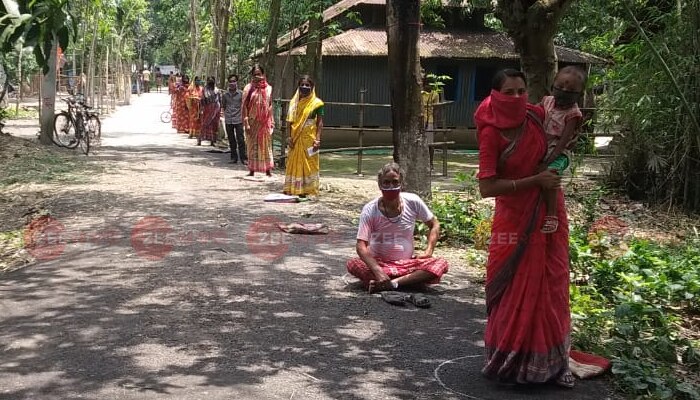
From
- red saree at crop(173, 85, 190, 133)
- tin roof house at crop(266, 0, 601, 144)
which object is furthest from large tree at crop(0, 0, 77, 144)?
red saree at crop(173, 85, 190, 133)

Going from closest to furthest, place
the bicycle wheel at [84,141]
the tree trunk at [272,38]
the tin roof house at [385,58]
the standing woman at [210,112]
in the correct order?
the tree trunk at [272,38] → the bicycle wheel at [84,141] → the standing woman at [210,112] → the tin roof house at [385,58]

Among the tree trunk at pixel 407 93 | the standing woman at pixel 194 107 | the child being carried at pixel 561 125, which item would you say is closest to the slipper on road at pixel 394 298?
the child being carried at pixel 561 125

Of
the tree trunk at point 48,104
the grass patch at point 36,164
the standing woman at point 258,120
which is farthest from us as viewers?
the tree trunk at point 48,104

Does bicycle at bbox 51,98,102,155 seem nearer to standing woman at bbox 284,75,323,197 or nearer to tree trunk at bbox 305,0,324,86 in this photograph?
tree trunk at bbox 305,0,324,86

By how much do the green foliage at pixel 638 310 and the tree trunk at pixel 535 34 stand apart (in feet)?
5.09

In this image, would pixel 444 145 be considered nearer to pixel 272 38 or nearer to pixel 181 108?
pixel 272 38

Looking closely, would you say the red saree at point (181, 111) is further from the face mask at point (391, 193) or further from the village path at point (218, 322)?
the face mask at point (391, 193)

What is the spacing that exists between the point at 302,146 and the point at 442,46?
12.2m

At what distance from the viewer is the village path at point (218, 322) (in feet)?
13.4

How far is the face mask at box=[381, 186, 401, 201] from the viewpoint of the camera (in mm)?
5746

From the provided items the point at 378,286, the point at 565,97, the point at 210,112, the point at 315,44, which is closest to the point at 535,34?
the point at 378,286

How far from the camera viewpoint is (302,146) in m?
11.0

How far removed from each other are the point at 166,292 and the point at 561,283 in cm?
314

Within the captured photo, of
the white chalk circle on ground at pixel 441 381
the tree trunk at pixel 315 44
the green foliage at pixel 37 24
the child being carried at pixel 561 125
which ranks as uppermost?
the tree trunk at pixel 315 44
